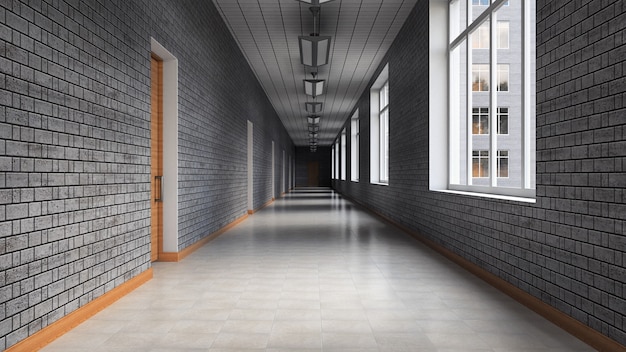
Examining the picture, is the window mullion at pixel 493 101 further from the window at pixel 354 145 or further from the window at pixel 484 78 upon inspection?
the window at pixel 354 145

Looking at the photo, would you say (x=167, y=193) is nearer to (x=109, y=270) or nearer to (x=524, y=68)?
(x=109, y=270)

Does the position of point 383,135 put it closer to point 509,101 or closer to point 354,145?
point 354,145

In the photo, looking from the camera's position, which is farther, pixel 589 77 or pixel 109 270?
pixel 109 270

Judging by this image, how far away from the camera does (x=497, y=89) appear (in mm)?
5008

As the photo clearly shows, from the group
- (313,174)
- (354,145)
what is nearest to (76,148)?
(354,145)

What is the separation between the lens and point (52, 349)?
110 inches

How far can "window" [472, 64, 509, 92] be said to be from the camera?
566cm

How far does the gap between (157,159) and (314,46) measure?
3.41 metres

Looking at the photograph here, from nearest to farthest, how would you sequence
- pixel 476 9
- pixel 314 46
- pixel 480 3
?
pixel 480 3 → pixel 476 9 → pixel 314 46

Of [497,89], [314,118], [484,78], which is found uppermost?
[314,118]

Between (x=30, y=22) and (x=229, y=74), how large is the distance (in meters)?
6.11

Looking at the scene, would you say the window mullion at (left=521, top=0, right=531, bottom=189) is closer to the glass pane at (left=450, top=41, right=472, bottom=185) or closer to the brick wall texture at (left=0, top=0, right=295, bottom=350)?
the glass pane at (left=450, top=41, right=472, bottom=185)

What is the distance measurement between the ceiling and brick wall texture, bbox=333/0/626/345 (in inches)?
164

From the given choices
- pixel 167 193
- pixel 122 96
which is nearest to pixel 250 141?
pixel 167 193
